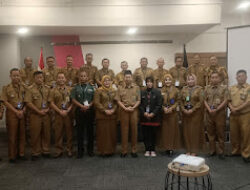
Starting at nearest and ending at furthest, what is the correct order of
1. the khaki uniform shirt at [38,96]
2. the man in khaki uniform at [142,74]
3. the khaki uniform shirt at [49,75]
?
1. the khaki uniform shirt at [38,96]
2. the khaki uniform shirt at [49,75]
3. the man in khaki uniform at [142,74]

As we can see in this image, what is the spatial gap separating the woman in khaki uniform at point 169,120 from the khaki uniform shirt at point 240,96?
3.00ft

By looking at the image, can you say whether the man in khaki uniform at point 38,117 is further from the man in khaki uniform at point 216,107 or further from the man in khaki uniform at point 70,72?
the man in khaki uniform at point 216,107

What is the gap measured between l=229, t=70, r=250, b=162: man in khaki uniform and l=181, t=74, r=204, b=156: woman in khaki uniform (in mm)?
538

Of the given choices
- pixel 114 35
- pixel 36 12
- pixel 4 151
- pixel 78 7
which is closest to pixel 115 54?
pixel 114 35

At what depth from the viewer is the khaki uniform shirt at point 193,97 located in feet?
13.6

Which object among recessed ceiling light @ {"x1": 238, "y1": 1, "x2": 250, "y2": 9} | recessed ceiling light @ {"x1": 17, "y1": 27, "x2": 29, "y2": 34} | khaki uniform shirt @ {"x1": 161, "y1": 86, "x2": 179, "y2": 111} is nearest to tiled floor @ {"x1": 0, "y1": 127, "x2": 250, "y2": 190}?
khaki uniform shirt @ {"x1": 161, "y1": 86, "x2": 179, "y2": 111}

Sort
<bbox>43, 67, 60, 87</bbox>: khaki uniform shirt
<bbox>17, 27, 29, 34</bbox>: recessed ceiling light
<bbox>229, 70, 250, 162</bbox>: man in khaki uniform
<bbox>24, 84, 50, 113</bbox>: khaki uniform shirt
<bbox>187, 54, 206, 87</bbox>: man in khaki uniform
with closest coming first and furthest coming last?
1. <bbox>229, 70, 250, 162</bbox>: man in khaki uniform
2. <bbox>24, 84, 50, 113</bbox>: khaki uniform shirt
3. <bbox>43, 67, 60, 87</bbox>: khaki uniform shirt
4. <bbox>187, 54, 206, 87</bbox>: man in khaki uniform
5. <bbox>17, 27, 29, 34</bbox>: recessed ceiling light

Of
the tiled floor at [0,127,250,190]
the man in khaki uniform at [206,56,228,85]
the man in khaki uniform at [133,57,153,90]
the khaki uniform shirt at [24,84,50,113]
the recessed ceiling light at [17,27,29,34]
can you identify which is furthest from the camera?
the recessed ceiling light at [17,27,29,34]

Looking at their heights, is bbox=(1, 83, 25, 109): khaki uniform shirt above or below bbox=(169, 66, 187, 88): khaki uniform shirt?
below

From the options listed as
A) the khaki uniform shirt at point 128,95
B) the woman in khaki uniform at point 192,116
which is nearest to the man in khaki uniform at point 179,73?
the woman in khaki uniform at point 192,116

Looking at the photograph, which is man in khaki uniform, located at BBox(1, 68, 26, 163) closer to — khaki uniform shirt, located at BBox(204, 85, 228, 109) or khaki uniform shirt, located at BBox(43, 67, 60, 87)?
khaki uniform shirt, located at BBox(43, 67, 60, 87)

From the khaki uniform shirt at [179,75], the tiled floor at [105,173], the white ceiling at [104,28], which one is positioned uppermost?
the white ceiling at [104,28]

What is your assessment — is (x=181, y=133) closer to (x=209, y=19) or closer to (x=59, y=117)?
(x=59, y=117)

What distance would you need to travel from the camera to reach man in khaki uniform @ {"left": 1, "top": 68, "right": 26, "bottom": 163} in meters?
4.13
